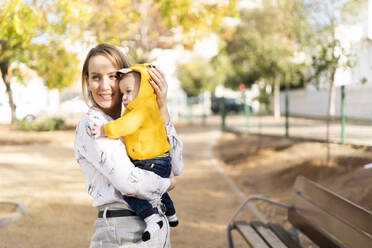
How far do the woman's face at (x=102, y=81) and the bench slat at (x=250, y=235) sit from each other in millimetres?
1845

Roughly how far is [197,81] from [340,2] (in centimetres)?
3627

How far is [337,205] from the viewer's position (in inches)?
120

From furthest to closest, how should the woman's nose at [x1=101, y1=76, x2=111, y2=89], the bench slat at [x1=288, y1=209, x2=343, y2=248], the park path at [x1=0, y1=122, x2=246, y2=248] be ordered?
the park path at [x1=0, y1=122, x2=246, y2=248] < the bench slat at [x1=288, y1=209, x2=343, y2=248] < the woman's nose at [x1=101, y1=76, x2=111, y2=89]

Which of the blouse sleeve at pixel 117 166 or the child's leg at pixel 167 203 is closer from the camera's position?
the blouse sleeve at pixel 117 166

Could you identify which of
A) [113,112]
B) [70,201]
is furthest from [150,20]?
[113,112]

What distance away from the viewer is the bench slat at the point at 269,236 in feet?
11.0

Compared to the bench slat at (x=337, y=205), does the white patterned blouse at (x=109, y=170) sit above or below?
above

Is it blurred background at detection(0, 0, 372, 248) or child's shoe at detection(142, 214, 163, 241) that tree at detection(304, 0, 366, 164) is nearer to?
blurred background at detection(0, 0, 372, 248)

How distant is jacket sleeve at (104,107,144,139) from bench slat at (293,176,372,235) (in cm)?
158

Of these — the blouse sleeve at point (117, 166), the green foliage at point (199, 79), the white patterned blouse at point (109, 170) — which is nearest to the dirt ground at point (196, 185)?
the white patterned blouse at point (109, 170)

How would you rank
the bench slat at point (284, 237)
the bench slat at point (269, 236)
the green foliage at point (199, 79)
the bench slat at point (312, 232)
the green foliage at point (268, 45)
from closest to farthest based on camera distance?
1. the bench slat at point (312, 232)
2. the bench slat at point (269, 236)
3. the bench slat at point (284, 237)
4. the green foliage at point (268, 45)
5. the green foliage at point (199, 79)

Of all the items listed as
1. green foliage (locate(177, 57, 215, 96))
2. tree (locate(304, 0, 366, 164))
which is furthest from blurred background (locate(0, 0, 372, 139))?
green foliage (locate(177, 57, 215, 96))

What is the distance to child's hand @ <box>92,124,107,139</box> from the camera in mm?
1959

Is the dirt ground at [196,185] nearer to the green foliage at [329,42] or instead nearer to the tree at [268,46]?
the green foliage at [329,42]
